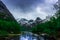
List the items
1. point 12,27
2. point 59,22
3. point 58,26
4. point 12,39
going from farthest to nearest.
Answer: point 12,27, point 12,39, point 59,22, point 58,26

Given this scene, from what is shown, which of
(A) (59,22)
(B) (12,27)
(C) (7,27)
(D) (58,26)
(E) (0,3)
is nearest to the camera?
(D) (58,26)

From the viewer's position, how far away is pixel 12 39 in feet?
26.2

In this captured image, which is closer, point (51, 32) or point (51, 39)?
point (51, 39)

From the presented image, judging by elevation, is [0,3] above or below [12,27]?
above

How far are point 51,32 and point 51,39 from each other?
0.58 metres

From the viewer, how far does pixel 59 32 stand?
19.7ft

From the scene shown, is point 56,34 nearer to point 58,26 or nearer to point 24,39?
point 58,26

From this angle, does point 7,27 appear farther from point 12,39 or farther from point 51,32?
point 51,32

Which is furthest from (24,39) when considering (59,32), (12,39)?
(59,32)

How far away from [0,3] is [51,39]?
1554 cm

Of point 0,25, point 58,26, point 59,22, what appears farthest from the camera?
point 0,25

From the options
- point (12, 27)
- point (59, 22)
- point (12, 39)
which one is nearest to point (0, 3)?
point (12, 27)

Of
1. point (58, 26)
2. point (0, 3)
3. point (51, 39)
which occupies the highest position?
point (0, 3)

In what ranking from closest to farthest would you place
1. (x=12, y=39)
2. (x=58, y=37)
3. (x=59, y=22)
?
1. (x=58, y=37)
2. (x=59, y=22)
3. (x=12, y=39)
